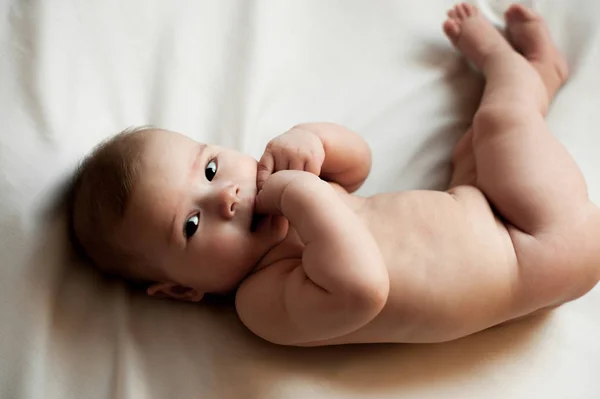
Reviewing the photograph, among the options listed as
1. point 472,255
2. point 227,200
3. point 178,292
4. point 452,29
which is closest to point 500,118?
point 472,255

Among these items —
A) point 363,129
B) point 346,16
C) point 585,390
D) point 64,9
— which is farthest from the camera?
point 346,16

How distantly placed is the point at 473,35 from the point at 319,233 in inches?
28.7

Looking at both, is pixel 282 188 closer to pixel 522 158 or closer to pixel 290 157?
pixel 290 157

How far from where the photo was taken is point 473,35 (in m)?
1.38

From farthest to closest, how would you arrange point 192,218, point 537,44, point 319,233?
point 537,44, point 192,218, point 319,233

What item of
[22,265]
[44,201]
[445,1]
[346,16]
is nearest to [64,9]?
[44,201]

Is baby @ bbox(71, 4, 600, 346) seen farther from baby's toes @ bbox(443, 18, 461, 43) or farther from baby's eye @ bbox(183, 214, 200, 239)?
baby's toes @ bbox(443, 18, 461, 43)

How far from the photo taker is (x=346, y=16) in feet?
4.82

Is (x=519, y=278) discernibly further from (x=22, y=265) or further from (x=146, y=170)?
(x=22, y=265)

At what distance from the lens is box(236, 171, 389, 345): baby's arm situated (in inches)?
33.5

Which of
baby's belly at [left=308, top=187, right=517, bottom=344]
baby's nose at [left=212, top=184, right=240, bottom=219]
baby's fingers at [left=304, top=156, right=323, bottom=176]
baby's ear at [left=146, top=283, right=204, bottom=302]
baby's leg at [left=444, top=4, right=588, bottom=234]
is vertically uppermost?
baby's leg at [left=444, top=4, right=588, bottom=234]

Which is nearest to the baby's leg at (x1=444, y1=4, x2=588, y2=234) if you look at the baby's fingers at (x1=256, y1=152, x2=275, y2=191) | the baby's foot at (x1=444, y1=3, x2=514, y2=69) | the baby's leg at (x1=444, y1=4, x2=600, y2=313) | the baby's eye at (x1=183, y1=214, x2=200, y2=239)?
the baby's leg at (x1=444, y1=4, x2=600, y2=313)

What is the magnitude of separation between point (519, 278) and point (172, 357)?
1.76 ft

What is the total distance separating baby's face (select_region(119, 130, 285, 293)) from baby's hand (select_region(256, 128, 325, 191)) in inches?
1.1
